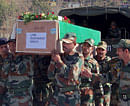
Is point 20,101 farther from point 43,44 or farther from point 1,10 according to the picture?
point 1,10

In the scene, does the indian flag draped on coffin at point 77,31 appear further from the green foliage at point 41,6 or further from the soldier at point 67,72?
the green foliage at point 41,6

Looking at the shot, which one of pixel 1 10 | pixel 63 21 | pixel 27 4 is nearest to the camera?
pixel 63 21

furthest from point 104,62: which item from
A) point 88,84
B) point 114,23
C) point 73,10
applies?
point 114,23

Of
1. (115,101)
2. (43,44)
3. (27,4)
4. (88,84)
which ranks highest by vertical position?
(27,4)

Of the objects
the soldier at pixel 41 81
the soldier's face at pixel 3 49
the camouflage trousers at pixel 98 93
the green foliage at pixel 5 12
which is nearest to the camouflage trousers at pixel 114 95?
the camouflage trousers at pixel 98 93

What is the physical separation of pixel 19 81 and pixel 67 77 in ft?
3.06

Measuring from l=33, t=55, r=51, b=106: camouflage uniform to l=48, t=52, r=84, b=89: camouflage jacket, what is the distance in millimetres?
763

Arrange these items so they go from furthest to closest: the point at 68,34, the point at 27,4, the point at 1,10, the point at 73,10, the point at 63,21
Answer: the point at 27,4
the point at 1,10
the point at 73,10
the point at 63,21
the point at 68,34

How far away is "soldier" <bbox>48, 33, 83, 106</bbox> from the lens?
3.15 m

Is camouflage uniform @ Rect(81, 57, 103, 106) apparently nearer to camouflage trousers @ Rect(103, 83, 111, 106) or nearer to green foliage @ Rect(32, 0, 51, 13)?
camouflage trousers @ Rect(103, 83, 111, 106)

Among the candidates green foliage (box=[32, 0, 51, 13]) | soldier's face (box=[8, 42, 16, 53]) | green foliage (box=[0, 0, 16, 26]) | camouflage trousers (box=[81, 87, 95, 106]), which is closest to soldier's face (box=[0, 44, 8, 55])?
soldier's face (box=[8, 42, 16, 53])

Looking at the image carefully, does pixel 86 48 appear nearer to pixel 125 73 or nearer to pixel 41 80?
pixel 125 73

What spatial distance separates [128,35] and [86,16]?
1.28 metres

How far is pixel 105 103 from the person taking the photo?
4.05 metres
